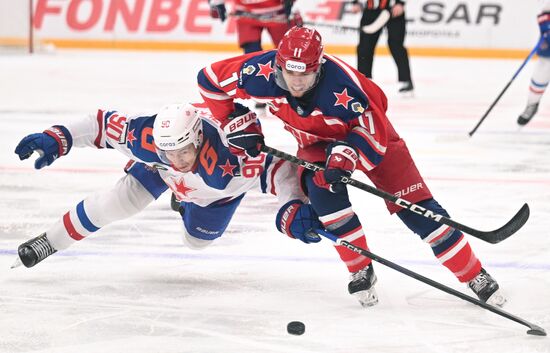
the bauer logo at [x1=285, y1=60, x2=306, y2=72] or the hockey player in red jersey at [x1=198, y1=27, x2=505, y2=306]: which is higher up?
the bauer logo at [x1=285, y1=60, x2=306, y2=72]

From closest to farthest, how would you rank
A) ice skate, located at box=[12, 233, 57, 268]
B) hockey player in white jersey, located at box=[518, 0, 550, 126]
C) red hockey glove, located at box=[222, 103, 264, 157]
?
red hockey glove, located at box=[222, 103, 264, 157]
ice skate, located at box=[12, 233, 57, 268]
hockey player in white jersey, located at box=[518, 0, 550, 126]

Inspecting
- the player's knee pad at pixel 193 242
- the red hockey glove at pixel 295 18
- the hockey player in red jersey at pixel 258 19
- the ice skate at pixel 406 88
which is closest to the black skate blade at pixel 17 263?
the player's knee pad at pixel 193 242

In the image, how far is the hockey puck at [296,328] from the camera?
2592mm

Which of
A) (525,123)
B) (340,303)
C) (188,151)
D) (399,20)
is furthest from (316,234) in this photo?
(399,20)

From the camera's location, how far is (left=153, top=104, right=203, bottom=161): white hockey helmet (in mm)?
2822

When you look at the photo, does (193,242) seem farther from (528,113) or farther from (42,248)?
(528,113)

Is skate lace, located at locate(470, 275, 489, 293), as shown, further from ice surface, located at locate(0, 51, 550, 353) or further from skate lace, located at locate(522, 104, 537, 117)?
skate lace, located at locate(522, 104, 537, 117)

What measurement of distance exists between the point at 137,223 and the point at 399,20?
4.75 metres

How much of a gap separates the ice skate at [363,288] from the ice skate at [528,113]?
3.59 metres

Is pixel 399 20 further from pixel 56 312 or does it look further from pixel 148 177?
pixel 56 312

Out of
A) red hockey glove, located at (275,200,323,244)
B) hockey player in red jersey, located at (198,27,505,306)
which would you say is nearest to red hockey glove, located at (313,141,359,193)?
hockey player in red jersey, located at (198,27,505,306)

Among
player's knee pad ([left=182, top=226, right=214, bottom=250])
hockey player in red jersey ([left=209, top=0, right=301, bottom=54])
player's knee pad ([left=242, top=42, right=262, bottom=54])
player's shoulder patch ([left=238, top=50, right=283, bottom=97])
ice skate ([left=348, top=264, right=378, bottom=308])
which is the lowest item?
player's knee pad ([left=242, top=42, right=262, bottom=54])

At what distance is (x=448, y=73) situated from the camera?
9562 mm

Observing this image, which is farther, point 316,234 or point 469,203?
point 469,203
